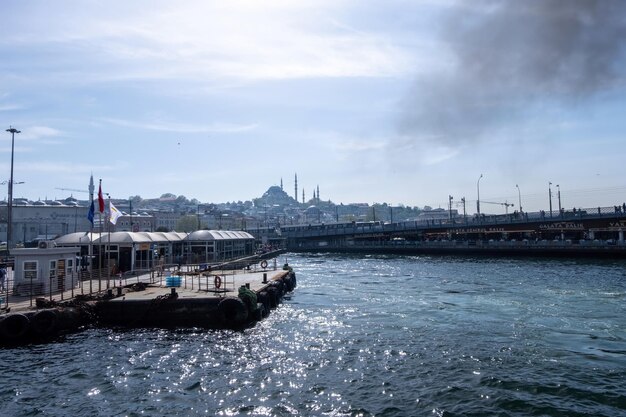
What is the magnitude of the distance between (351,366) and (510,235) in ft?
344

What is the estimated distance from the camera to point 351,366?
19203 millimetres

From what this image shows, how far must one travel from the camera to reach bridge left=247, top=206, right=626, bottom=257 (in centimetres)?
8236

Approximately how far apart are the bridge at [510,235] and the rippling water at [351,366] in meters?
54.6

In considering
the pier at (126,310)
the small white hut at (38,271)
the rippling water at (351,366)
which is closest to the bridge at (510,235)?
the rippling water at (351,366)

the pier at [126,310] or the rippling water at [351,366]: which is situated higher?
the pier at [126,310]

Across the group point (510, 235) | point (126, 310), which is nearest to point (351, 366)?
point (126, 310)

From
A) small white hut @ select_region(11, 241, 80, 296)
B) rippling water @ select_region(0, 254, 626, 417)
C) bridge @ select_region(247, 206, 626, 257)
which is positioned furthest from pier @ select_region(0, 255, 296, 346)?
bridge @ select_region(247, 206, 626, 257)

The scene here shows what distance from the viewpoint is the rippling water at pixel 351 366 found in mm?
15328

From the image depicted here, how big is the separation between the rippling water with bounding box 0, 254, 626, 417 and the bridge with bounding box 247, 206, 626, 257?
54630 millimetres

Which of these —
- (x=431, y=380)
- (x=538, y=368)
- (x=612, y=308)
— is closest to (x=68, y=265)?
(x=431, y=380)

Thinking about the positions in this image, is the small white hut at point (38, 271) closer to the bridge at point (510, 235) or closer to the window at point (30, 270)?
the window at point (30, 270)

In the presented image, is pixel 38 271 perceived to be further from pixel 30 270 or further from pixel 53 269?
pixel 53 269

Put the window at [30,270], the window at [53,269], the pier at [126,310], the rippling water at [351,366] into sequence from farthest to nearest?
the window at [53,269]
the window at [30,270]
the pier at [126,310]
the rippling water at [351,366]

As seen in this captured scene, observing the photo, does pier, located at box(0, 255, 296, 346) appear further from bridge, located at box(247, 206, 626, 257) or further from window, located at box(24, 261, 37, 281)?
bridge, located at box(247, 206, 626, 257)
